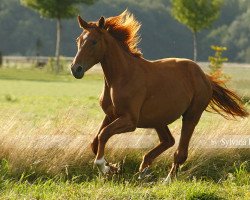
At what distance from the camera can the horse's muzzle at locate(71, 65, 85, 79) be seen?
21.3 ft

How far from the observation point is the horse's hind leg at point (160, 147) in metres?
7.72

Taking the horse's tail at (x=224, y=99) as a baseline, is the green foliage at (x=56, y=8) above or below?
below

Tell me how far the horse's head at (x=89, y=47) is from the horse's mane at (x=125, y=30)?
267 millimetres

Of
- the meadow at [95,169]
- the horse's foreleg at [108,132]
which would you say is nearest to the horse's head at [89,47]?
the horse's foreleg at [108,132]

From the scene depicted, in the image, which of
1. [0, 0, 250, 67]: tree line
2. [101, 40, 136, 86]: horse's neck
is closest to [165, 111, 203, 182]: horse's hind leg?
[101, 40, 136, 86]: horse's neck

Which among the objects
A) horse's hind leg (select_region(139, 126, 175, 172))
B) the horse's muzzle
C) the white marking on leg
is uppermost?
the horse's muzzle

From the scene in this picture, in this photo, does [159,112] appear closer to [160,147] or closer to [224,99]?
[160,147]

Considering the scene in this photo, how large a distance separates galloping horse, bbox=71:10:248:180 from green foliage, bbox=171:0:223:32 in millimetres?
48375

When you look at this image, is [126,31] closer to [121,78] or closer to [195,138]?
[121,78]

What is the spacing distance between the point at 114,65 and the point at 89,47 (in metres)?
A: 0.44

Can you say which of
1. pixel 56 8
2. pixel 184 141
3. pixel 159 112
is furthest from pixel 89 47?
pixel 56 8

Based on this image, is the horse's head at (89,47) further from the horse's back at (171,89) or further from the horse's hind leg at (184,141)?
the horse's hind leg at (184,141)

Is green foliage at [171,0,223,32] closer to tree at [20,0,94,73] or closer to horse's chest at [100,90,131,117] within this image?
tree at [20,0,94,73]

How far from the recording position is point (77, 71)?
257 inches
